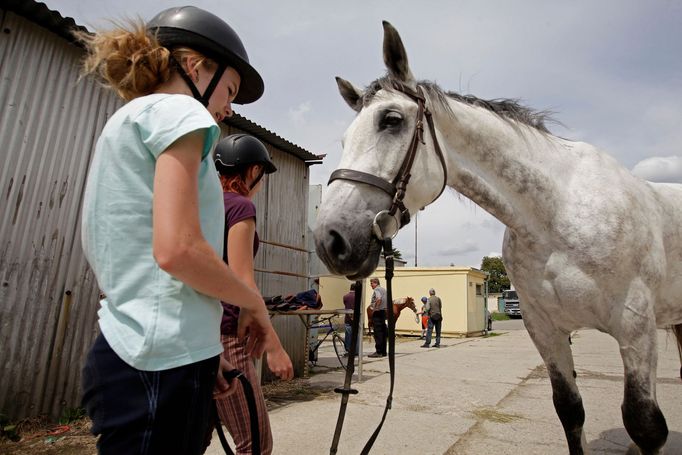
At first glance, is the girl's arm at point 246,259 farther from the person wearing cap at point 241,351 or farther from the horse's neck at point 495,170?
the horse's neck at point 495,170

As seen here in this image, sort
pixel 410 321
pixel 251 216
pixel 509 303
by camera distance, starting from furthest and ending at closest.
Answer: pixel 509 303
pixel 410 321
pixel 251 216

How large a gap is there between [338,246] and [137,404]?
1030 mm

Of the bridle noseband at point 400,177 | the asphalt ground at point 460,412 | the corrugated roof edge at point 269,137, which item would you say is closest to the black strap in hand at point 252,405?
the bridle noseband at point 400,177

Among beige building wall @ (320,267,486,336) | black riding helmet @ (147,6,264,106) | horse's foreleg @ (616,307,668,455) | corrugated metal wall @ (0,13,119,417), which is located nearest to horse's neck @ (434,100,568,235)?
horse's foreleg @ (616,307,668,455)

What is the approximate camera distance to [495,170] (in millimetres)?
2338

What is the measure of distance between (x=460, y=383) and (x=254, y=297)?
604 centimetres

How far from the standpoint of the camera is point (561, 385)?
2508mm

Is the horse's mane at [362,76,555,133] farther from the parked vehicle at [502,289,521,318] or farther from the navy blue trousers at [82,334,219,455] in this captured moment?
the parked vehicle at [502,289,521,318]

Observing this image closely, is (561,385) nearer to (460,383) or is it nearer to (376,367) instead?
(460,383)

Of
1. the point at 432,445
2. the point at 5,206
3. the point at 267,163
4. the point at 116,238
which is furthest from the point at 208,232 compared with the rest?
the point at 5,206

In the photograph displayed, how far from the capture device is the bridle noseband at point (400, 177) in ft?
6.01

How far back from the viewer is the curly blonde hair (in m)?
0.99

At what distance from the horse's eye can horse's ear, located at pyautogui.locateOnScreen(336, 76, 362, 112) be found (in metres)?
0.33

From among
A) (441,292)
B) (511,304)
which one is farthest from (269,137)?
(511,304)
